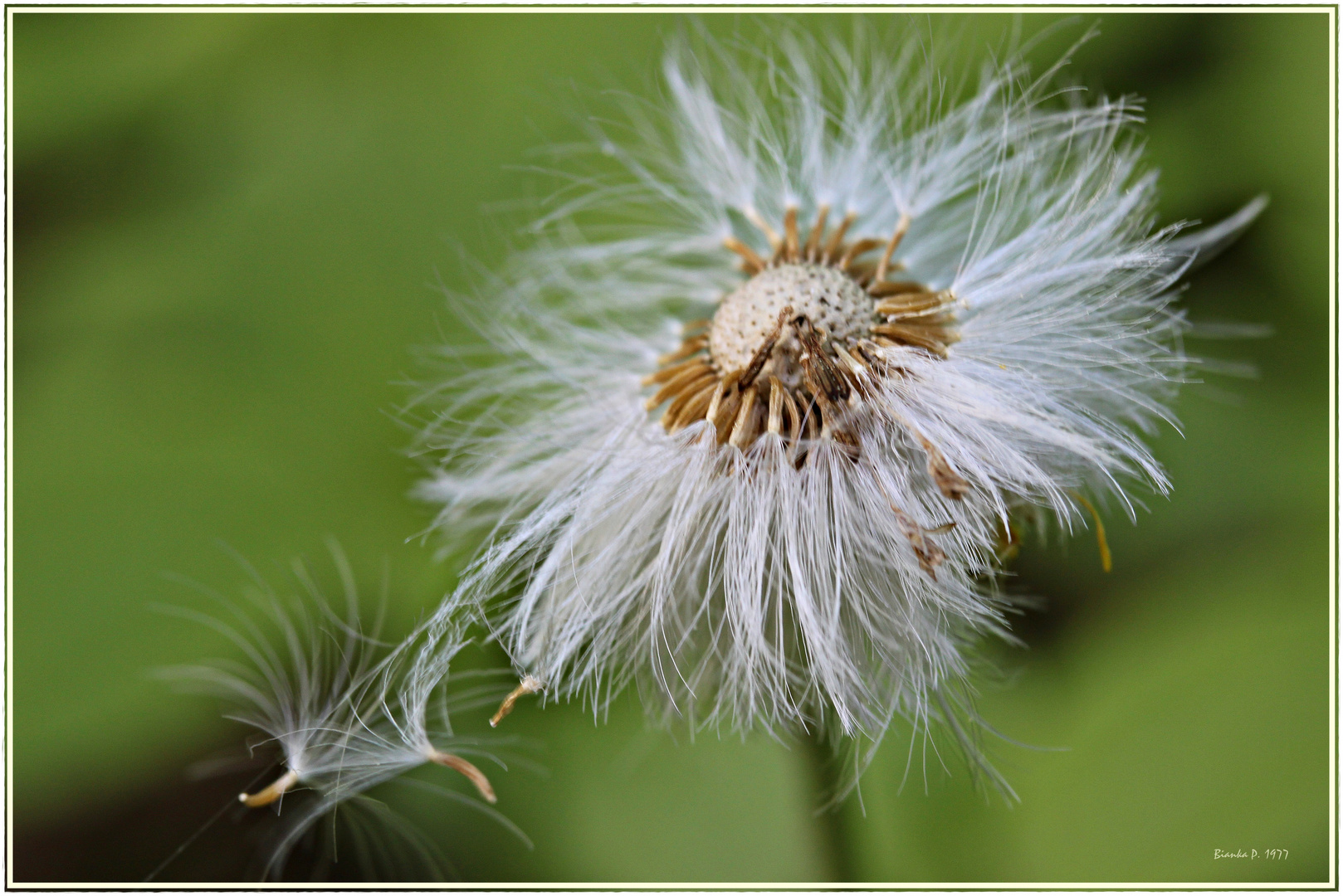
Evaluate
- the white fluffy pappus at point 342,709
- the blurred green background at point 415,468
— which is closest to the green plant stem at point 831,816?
the blurred green background at point 415,468

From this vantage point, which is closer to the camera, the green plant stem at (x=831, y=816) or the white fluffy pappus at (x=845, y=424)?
the white fluffy pappus at (x=845, y=424)

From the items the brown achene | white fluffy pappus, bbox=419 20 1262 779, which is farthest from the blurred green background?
the brown achene

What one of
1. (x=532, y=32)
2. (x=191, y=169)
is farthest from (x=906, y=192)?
(x=191, y=169)

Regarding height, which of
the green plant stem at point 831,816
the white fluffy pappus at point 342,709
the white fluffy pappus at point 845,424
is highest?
the white fluffy pappus at point 845,424

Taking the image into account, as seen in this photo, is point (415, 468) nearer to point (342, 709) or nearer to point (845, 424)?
point (342, 709)

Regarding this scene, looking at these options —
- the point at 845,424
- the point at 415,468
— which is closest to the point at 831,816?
the point at 845,424

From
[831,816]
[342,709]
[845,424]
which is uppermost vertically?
[845,424]

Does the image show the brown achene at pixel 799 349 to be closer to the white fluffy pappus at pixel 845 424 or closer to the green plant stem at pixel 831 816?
the white fluffy pappus at pixel 845 424
